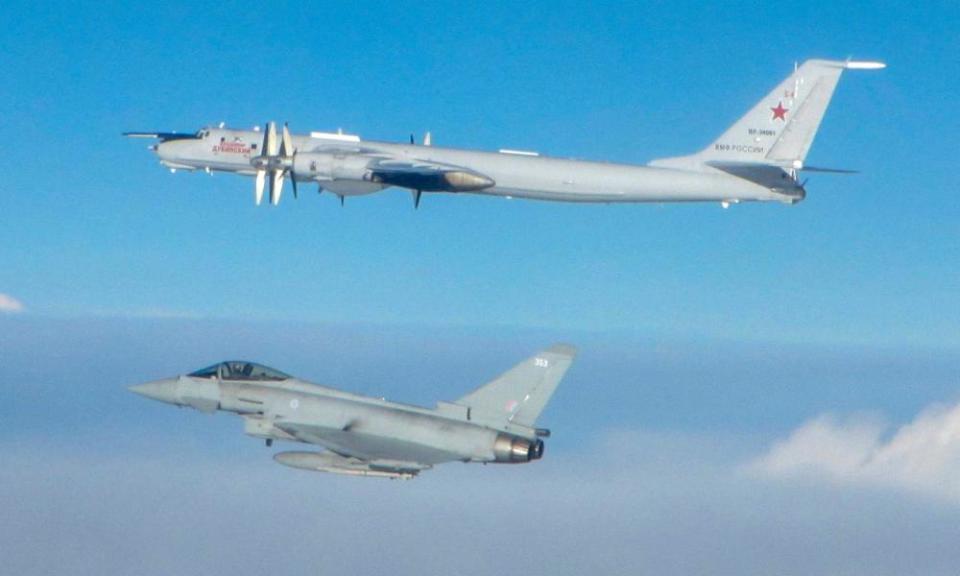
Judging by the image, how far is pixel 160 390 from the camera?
166 feet

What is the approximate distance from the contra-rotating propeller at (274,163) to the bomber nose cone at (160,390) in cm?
1078

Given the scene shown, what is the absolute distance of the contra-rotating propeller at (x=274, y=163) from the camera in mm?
59062

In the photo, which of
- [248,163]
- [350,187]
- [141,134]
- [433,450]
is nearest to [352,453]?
[433,450]

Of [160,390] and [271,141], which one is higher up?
[271,141]

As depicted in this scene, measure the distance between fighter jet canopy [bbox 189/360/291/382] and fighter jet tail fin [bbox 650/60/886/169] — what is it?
1887 centimetres

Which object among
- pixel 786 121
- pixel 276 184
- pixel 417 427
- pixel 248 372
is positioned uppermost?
pixel 786 121

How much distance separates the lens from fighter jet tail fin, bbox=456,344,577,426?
47.7 meters

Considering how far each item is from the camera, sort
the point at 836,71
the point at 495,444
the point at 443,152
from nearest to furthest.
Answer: the point at 495,444 → the point at 836,71 → the point at 443,152

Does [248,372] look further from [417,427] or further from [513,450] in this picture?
[513,450]

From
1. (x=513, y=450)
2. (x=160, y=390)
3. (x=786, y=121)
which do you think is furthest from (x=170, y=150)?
(x=786, y=121)

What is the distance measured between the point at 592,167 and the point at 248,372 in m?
16.8

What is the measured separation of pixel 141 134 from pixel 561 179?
749 inches

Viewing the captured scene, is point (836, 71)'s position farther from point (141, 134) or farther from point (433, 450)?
point (141, 134)

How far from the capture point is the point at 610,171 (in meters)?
58.7
